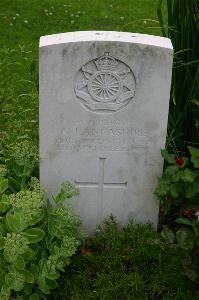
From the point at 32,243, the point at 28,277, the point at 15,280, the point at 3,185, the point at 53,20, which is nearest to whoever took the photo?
the point at 15,280

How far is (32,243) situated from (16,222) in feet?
0.77

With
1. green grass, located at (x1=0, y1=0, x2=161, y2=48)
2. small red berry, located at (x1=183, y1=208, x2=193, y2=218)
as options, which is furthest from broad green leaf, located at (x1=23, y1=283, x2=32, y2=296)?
green grass, located at (x1=0, y1=0, x2=161, y2=48)

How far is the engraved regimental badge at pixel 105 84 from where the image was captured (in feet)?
10.8

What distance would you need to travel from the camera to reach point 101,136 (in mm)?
3512

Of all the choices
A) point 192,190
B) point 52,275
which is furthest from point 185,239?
point 52,275

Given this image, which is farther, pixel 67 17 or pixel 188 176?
pixel 67 17

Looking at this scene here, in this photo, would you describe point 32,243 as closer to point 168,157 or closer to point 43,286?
point 43,286

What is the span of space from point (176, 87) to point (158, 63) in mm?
707

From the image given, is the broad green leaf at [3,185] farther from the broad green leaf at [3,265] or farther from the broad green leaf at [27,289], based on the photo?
the broad green leaf at [27,289]

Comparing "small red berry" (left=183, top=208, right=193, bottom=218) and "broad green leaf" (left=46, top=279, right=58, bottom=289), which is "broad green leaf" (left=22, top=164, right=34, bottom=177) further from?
"small red berry" (left=183, top=208, right=193, bottom=218)

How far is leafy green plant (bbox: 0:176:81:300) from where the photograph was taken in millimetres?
3053

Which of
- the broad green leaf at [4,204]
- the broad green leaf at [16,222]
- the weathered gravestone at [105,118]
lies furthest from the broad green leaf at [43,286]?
the weathered gravestone at [105,118]

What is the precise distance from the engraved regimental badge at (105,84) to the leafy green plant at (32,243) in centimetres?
51

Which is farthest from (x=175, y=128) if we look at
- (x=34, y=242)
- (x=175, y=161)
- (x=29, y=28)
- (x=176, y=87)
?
(x=29, y=28)
